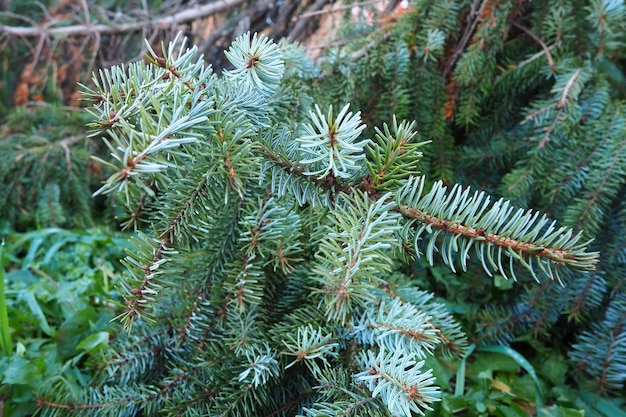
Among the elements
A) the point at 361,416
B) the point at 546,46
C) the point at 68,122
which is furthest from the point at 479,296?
the point at 68,122

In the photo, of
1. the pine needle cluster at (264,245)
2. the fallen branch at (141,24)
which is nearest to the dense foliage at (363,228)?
the pine needle cluster at (264,245)

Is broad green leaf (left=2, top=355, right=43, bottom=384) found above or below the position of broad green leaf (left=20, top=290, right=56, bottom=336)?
above

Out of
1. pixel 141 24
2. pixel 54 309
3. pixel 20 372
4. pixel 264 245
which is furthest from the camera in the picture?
pixel 141 24

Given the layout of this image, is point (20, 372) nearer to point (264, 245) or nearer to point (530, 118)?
point (264, 245)

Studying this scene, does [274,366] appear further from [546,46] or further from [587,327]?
[546,46]

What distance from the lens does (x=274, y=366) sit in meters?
0.65

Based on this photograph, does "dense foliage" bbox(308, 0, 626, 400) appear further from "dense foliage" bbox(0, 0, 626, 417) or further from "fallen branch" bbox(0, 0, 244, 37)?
"fallen branch" bbox(0, 0, 244, 37)

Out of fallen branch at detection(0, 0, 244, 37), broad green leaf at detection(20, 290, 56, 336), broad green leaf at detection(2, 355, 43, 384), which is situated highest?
fallen branch at detection(0, 0, 244, 37)

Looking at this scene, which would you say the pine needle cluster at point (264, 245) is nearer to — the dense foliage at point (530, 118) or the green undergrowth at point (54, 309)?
the green undergrowth at point (54, 309)

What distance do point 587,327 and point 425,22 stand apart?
78 centimetres

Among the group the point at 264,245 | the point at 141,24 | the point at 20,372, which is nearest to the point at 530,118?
the point at 264,245

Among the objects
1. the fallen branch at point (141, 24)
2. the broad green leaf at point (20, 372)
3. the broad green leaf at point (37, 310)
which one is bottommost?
the broad green leaf at point (37, 310)

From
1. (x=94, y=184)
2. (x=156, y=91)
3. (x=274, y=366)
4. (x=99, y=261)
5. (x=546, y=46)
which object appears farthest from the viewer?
(x=94, y=184)

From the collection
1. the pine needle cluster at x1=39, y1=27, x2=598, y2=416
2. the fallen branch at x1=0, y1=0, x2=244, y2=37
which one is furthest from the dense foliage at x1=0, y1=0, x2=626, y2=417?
the fallen branch at x1=0, y1=0, x2=244, y2=37
